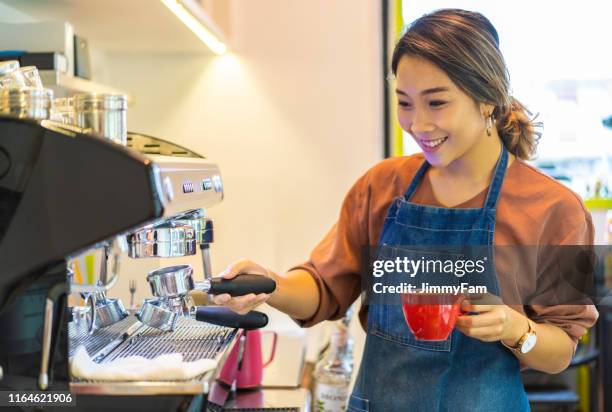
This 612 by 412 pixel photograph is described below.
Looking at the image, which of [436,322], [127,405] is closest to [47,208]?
[127,405]

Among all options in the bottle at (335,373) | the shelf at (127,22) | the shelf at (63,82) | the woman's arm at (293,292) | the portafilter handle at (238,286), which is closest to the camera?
the portafilter handle at (238,286)

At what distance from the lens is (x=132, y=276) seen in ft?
5.90

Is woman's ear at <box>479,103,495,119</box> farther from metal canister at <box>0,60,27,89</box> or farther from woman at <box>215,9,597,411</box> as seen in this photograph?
metal canister at <box>0,60,27,89</box>

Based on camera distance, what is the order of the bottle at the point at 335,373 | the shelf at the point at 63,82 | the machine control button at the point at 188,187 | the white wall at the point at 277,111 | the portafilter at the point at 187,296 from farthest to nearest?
the white wall at the point at 277,111
the bottle at the point at 335,373
the shelf at the point at 63,82
the portafilter at the point at 187,296
the machine control button at the point at 188,187

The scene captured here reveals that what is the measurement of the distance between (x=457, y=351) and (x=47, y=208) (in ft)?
2.73

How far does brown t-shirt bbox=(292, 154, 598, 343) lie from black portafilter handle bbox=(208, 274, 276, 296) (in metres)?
0.36

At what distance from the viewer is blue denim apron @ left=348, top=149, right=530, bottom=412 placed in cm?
137

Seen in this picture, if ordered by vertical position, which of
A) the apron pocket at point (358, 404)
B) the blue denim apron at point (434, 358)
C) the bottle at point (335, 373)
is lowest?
the bottle at point (335, 373)

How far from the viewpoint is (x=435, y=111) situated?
1.34 meters

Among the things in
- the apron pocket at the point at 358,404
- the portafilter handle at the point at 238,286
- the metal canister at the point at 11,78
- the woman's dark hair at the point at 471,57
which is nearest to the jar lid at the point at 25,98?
the metal canister at the point at 11,78

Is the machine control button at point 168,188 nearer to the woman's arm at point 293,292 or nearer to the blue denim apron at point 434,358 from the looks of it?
the woman's arm at point 293,292

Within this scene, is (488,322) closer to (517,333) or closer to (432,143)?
(517,333)

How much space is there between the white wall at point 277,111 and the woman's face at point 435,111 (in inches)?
43.4

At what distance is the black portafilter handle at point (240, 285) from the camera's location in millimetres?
1158
